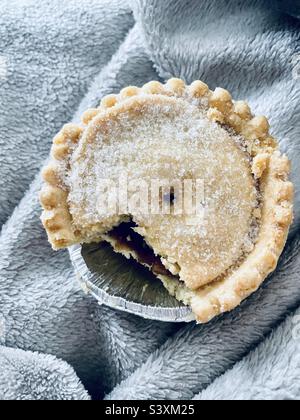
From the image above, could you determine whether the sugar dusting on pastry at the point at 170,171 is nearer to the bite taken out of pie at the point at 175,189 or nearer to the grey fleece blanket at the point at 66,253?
the bite taken out of pie at the point at 175,189

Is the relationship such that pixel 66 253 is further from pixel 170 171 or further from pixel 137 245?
pixel 170 171

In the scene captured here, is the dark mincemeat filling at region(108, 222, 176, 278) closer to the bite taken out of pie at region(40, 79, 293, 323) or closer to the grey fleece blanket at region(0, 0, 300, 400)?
the bite taken out of pie at region(40, 79, 293, 323)

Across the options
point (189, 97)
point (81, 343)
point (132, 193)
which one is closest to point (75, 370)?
point (81, 343)

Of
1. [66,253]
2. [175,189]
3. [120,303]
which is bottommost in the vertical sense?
[66,253]

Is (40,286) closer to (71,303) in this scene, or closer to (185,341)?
(71,303)

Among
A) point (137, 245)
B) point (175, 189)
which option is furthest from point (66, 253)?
point (175, 189)
